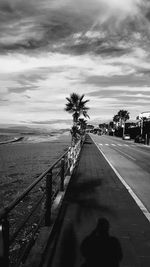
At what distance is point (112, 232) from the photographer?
19.1ft

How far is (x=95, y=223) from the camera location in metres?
6.37

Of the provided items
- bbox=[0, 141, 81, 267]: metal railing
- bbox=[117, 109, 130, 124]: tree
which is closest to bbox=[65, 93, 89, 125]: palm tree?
bbox=[0, 141, 81, 267]: metal railing

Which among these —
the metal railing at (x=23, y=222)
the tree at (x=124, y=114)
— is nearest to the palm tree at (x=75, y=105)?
the metal railing at (x=23, y=222)

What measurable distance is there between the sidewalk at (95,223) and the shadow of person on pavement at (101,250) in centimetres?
9

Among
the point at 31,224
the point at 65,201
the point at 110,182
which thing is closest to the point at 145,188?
the point at 110,182

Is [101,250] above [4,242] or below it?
below

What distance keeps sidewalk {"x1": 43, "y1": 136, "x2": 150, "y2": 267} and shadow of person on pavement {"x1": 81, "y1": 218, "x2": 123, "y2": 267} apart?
91 millimetres

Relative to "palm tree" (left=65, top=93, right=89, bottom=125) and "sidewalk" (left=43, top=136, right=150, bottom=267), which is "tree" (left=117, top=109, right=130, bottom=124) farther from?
"sidewalk" (left=43, top=136, right=150, bottom=267)

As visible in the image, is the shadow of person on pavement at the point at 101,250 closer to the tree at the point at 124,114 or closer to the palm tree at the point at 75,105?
the palm tree at the point at 75,105

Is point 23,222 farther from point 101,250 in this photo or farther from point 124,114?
point 124,114

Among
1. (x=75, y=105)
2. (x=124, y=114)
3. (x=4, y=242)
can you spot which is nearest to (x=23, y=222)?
(x=4, y=242)

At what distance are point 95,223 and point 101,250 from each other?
1.42m

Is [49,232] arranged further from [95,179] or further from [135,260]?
[95,179]

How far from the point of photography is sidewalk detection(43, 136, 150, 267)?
4700 millimetres
